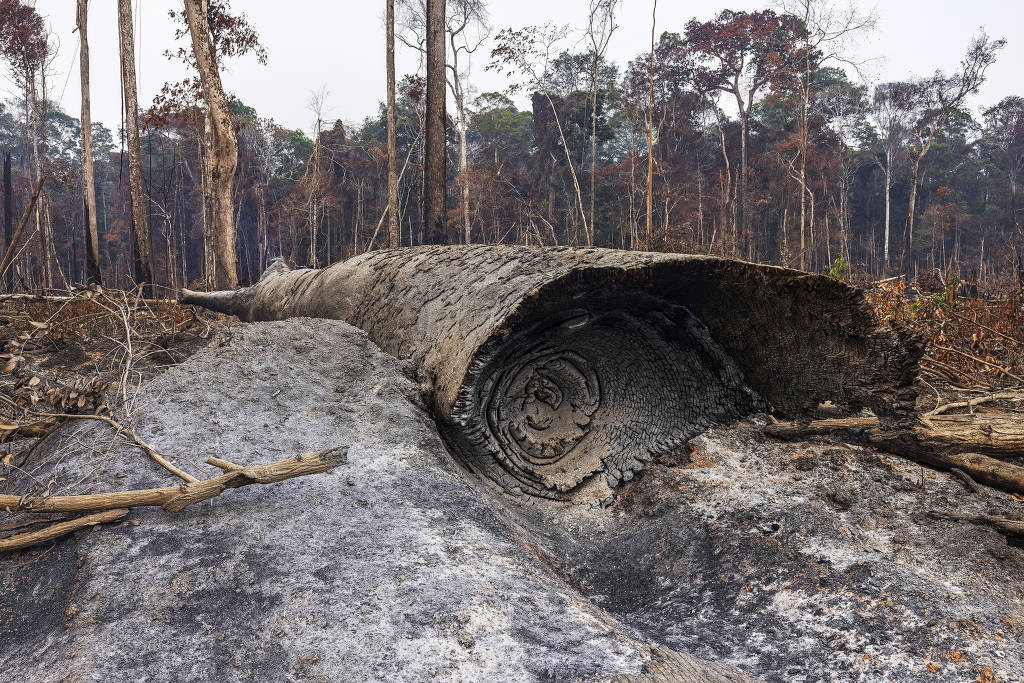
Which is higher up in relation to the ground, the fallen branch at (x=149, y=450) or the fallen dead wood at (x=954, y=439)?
the fallen branch at (x=149, y=450)

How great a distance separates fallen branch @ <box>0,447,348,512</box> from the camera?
172cm

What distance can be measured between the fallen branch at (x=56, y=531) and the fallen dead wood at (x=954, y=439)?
8.97 ft

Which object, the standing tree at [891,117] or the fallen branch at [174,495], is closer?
the fallen branch at [174,495]

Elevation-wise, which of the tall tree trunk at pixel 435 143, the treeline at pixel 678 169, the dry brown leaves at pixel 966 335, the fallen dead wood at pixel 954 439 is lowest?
the fallen dead wood at pixel 954 439

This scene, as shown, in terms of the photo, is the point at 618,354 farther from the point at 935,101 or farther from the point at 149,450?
the point at 935,101

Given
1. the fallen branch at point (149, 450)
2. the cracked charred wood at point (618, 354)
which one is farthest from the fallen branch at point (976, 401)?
the fallen branch at point (149, 450)

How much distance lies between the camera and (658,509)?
2.50 metres

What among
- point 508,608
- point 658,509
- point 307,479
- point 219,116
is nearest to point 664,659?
point 508,608

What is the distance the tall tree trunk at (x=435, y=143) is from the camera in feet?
29.1

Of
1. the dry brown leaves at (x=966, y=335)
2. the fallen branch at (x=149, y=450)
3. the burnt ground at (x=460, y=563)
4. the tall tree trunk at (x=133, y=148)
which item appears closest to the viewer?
the burnt ground at (x=460, y=563)

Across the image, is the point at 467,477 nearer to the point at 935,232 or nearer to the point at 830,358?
the point at 830,358

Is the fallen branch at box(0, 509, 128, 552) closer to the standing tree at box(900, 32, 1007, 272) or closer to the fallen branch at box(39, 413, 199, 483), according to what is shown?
the fallen branch at box(39, 413, 199, 483)

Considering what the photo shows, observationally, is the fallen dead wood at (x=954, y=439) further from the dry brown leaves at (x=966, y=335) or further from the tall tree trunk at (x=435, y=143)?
the tall tree trunk at (x=435, y=143)

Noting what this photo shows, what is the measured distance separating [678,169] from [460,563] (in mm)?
32797
